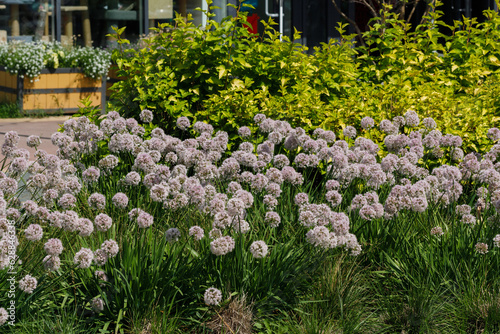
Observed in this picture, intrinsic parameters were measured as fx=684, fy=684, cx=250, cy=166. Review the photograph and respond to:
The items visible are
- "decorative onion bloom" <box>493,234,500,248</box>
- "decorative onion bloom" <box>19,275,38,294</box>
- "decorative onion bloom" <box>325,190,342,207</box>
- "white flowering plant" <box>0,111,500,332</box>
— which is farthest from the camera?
"decorative onion bloom" <box>325,190,342,207</box>

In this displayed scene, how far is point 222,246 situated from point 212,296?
0.23 meters

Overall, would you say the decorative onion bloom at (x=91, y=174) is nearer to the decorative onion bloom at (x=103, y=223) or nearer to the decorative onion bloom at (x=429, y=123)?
the decorative onion bloom at (x=103, y=223)

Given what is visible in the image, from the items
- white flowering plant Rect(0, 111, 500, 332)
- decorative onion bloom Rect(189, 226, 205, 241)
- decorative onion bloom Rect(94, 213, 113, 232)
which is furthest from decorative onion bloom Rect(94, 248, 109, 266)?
decorative onion bloom Rect(189, 226, 205, 241)

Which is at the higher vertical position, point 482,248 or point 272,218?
point 272,218

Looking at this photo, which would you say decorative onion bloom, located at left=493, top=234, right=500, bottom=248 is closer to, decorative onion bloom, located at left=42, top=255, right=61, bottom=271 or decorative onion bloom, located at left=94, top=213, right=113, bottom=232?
decorative onion bloom, located at left=94, top=213, right=113, bottom=232

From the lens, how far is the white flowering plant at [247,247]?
3098 mm

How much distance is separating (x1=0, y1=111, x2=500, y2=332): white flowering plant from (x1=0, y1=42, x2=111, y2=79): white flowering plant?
7.32 m

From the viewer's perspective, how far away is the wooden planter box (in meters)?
11.1

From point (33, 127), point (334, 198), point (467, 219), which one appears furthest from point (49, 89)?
point (467, 219)

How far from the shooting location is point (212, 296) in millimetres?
3021

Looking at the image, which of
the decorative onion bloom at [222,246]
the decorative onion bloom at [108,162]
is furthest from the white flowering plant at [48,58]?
the decorative onion bloom at [222,246]

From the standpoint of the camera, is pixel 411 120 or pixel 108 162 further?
pixel 411 120

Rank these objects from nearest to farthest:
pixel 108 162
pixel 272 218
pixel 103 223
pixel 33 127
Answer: pixel 103 223 → pixel 272 218 → pixel 108 162 → pixel 33 127

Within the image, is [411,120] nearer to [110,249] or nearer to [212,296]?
[212,296]
